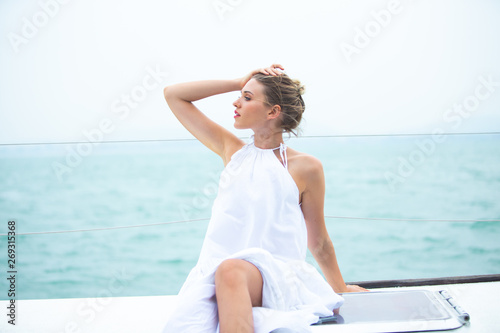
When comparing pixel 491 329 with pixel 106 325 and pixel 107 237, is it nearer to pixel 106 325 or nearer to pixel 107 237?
pixel 106 325

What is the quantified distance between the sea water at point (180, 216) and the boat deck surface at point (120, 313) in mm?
698

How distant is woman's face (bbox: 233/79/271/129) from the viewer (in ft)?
5.22

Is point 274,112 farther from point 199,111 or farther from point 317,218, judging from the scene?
point 317,218

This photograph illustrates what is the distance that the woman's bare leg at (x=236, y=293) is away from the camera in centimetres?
118

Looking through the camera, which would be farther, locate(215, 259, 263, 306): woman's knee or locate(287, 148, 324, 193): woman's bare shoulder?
locate(287, 148, 324, 193): woman's bare shoulder

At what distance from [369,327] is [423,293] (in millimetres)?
445

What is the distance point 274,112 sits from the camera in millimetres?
1615

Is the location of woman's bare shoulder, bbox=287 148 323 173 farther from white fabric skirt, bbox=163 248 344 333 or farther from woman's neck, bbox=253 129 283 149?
white fabric skirt, bbox=163 248 344 333

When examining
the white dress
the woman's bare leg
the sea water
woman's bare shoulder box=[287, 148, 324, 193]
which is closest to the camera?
the woman's bare leg

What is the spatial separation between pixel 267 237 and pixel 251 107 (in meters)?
0.44

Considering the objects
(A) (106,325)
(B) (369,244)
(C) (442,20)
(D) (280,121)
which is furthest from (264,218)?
(C) (442,20)

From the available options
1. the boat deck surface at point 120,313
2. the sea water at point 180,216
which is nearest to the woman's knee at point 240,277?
the boat deck surface at point 120,313

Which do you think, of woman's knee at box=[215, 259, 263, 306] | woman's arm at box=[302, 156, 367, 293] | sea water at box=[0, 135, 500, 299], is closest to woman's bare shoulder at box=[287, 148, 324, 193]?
woman's arm at box=[302, 156, 367, 293]

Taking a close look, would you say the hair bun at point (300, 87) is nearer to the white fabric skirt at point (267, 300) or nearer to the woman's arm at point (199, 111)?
the woman's arm at point (199, 111)
